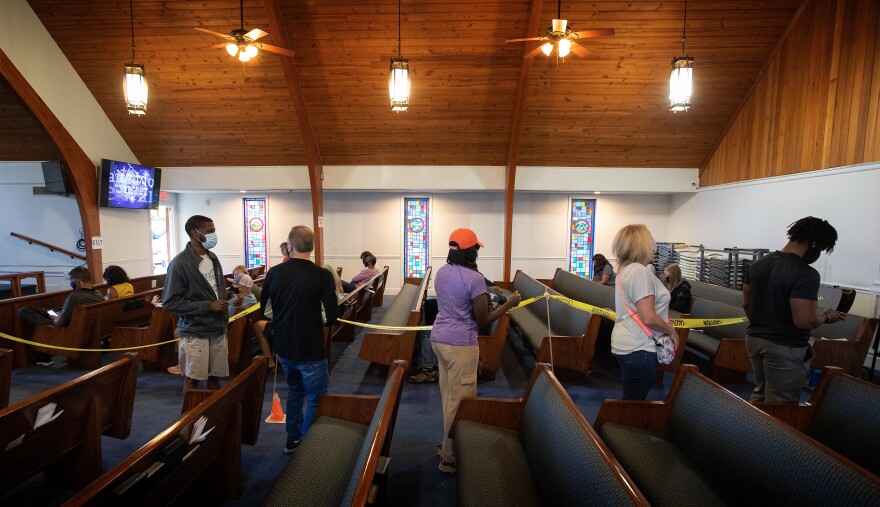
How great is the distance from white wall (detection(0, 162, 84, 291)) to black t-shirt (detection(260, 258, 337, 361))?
7685 millimetres

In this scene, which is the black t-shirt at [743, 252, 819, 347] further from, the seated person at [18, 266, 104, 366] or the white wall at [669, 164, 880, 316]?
A: the seated person at [18, 266, 104, 366]

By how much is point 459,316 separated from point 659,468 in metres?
1.17

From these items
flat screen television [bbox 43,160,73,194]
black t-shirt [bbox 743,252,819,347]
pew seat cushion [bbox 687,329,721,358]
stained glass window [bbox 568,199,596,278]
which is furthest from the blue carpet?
stained glass window [bbox 568,199,596,278]

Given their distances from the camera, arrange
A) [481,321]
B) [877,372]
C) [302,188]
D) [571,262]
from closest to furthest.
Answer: [481,321]
[877,372]
[302,188]
[571,262]

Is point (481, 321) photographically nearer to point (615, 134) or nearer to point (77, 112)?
point (615, 134)

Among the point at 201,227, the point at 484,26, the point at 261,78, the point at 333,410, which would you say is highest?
the point at 484,26

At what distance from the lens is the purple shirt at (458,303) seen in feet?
7.36

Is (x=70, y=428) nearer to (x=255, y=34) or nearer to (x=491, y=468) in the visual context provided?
(x=491, y=468)

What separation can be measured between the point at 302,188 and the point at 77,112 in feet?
11.6

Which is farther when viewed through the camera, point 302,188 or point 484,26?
point 302,188

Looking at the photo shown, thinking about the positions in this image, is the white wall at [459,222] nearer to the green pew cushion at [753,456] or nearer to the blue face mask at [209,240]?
the blue face mask at [209,240]

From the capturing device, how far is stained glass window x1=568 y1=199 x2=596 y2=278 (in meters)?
9.09

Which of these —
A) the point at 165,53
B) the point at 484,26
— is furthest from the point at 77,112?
the point at 484,26

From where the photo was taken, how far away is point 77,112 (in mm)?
6406
